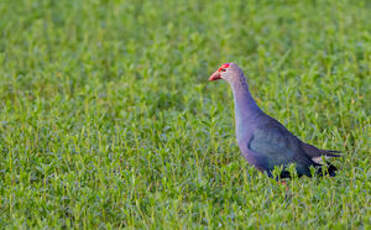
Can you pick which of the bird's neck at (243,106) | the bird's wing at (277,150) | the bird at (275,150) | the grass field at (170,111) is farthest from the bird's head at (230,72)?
the bird's wing at (277,150)

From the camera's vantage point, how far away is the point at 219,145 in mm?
6316

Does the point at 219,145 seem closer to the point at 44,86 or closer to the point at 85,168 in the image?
the point at 85,168

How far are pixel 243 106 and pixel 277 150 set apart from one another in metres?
0.55

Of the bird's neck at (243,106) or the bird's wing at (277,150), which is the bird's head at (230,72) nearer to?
the bird's neck at (243,106)

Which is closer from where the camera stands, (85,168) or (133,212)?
(133,212)

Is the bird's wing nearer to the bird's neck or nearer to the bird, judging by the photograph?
the bird

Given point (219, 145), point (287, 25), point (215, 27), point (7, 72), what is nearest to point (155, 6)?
point (215, 27)

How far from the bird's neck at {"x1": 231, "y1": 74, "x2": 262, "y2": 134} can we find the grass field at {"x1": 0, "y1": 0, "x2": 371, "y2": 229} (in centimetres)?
40

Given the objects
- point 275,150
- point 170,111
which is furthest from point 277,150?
point 170,111

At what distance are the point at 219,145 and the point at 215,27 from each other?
438 cm

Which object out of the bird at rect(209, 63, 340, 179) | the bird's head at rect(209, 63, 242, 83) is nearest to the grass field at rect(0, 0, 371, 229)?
the bird at rect(209, 63, 340, 179)

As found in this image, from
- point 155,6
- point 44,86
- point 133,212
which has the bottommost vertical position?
point 133,212

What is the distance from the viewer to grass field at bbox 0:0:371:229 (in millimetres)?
4961

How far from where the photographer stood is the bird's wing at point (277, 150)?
17.6 feet
